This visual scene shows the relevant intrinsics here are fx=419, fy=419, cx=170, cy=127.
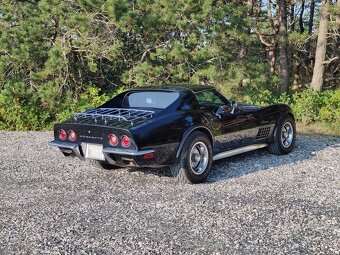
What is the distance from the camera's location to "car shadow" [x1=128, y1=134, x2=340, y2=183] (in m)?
6.07

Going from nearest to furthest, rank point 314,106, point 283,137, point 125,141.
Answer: point 125,141, point 283,137, point 314,106

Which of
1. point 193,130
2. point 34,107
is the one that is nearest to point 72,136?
point 193,130

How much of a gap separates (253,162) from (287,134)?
1156 mm

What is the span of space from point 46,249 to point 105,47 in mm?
7712

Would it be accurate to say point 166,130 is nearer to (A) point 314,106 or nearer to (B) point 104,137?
(B) point 104,137

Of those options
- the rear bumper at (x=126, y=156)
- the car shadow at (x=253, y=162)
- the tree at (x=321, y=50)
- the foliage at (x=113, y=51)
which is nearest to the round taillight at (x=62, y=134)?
the rear bumper at (x=126, y=156)

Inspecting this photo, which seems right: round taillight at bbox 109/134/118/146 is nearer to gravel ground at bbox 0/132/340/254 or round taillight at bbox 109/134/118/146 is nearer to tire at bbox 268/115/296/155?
gravel ground at bbox 0/132/340/254

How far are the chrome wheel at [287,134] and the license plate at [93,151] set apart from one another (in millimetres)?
3512

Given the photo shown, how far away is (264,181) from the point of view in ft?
18.4

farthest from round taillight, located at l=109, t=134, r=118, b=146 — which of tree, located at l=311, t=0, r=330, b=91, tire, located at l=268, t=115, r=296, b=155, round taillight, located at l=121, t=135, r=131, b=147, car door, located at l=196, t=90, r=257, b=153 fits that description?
tree, located at l=311, t=0, r=330, b=91

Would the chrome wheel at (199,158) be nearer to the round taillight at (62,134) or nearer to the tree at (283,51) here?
the round taillight at (62,134)

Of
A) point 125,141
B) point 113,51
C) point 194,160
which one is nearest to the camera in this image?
point 125,141

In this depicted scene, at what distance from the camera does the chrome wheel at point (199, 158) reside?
559 centimetres

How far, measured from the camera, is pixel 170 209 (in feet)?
14.8
